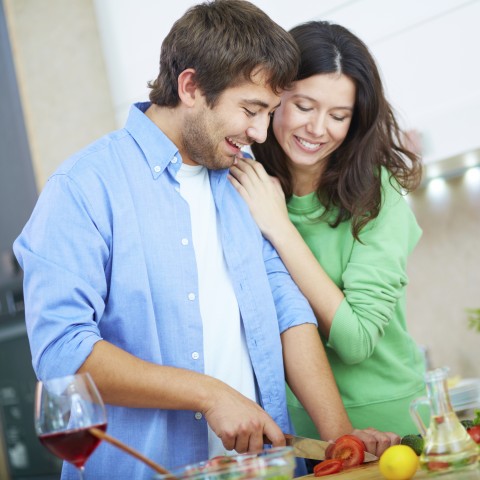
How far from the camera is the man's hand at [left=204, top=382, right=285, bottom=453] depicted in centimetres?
121

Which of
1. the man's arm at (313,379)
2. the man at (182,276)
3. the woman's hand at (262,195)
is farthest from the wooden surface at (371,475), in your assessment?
the woman's hand at (262,195)

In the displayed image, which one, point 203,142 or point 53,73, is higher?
point 53,73

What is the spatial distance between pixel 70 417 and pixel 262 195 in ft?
2.77

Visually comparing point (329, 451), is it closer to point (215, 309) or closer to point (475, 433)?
point (475, 433)

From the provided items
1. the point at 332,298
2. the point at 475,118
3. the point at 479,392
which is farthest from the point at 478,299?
the point at 332,298

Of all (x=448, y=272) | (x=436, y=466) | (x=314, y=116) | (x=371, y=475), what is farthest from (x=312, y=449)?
(x=448, y=272)

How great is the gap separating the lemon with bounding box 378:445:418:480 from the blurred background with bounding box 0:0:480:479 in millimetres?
1423

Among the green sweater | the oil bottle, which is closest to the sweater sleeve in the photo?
the green sweater

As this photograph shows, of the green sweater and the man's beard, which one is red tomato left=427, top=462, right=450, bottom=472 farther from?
the man's beard

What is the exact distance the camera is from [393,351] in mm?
1722

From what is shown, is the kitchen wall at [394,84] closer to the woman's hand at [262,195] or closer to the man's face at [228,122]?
the woman's hand at [262,195]

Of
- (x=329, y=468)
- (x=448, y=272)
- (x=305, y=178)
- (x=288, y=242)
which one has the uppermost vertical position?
(x=305, y=178)

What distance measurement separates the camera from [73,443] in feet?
2.96

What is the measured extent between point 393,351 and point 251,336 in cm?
40
